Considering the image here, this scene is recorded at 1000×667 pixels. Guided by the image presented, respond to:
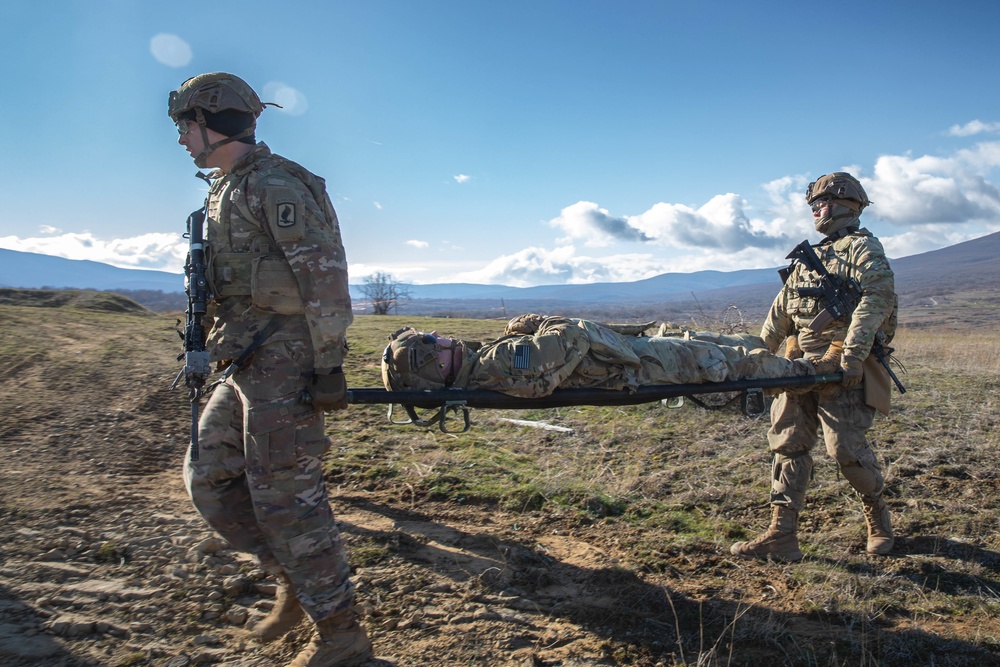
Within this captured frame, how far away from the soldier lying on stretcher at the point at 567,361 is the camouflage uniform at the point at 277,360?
73 cm

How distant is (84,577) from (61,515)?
992mm

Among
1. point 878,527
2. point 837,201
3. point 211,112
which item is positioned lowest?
point 878,527

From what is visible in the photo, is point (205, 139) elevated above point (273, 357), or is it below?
above

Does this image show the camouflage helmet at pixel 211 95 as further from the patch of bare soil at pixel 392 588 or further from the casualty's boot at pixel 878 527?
the casualty's boot at pixel 878 527

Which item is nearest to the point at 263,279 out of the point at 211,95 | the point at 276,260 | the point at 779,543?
the point at 276,260

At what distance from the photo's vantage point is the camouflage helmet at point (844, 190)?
4398mm

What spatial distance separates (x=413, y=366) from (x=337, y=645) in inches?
57.2

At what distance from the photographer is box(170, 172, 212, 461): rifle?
117 inches

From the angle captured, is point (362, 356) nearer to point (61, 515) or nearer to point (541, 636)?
point (61, 515)

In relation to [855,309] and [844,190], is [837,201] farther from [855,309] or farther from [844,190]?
[855,309]

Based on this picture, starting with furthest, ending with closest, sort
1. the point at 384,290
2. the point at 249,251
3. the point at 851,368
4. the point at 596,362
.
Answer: the point at 384,290, the point at 851,368, the point at 596,362, the point at 249,251

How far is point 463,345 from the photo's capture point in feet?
12.7

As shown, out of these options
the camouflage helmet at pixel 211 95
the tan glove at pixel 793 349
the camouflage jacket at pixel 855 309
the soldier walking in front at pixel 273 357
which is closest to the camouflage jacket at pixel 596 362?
the camouflage jacket at pixel 855 309

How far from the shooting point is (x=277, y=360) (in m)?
2.96
